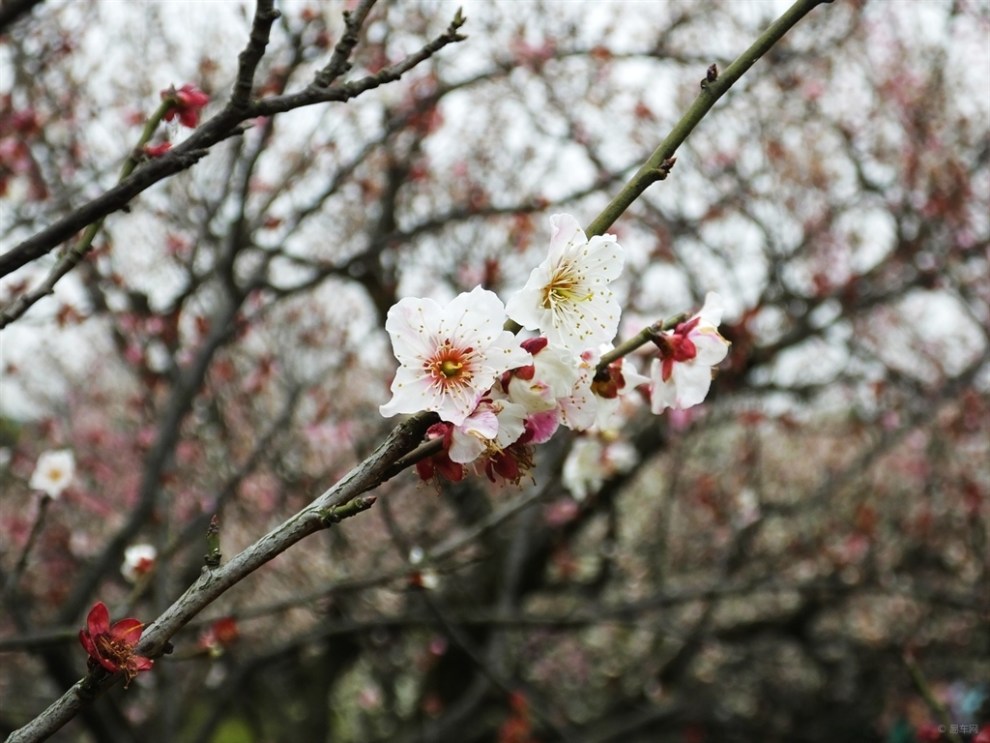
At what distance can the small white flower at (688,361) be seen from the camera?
56.3 inches

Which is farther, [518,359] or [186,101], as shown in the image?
[186,101]

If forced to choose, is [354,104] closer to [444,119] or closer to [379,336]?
[444,119]

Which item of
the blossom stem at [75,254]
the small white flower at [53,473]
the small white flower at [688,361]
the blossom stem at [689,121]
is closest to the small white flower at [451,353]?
the blossom stem at [689,121]

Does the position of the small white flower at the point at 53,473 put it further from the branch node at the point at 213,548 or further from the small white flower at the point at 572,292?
the small white flower at the point at 572,292

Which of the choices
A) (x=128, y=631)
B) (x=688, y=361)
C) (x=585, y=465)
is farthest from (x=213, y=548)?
(x=585, y=465)

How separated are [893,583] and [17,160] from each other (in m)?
6.60

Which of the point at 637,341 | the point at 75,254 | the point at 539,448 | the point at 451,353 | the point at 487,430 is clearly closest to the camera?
the point at 487,430

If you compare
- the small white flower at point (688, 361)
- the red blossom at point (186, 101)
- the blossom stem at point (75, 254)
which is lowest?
the small white flower at point (688, 361)

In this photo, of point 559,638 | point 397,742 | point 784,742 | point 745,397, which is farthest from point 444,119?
point 784,742

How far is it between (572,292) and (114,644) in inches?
30.2

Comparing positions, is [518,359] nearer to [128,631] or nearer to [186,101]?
[128,631]

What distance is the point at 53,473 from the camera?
9.22 ft

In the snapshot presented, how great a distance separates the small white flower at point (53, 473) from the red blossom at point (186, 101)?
56.5 inches

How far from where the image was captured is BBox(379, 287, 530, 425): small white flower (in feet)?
3.99
